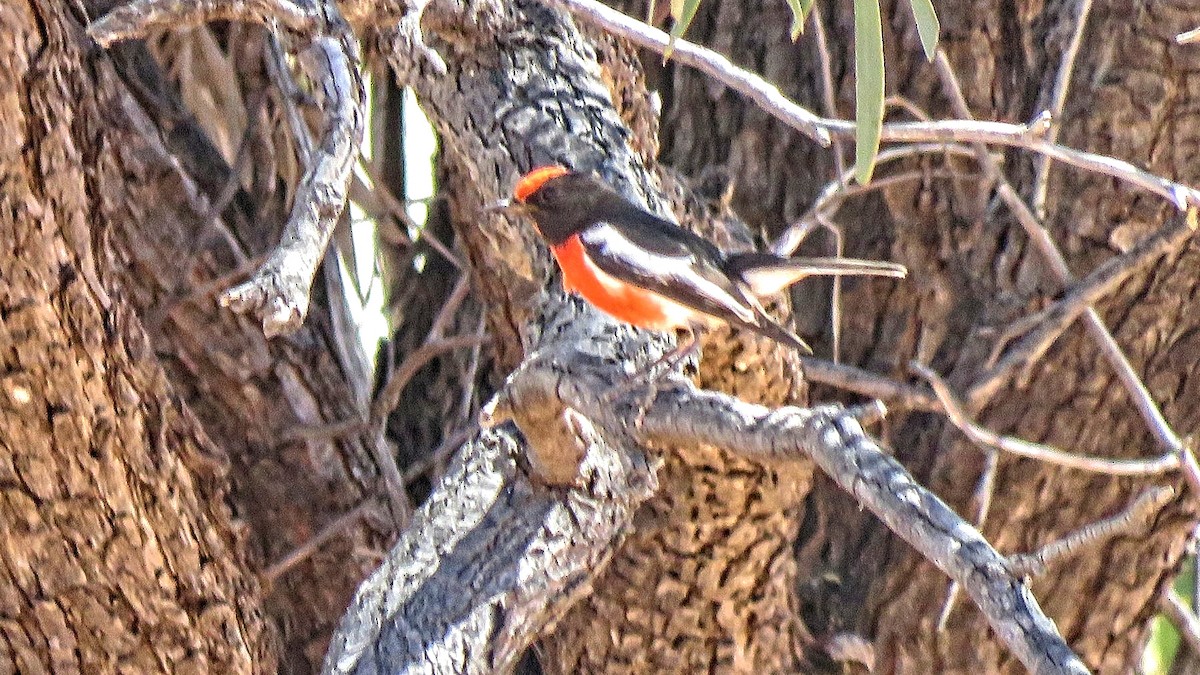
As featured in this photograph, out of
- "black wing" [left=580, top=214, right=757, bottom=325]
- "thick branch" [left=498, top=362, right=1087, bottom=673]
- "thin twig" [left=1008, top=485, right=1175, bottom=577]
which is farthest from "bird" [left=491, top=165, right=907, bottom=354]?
"thin twig" [left=1008, top=485, right=1175, bottom=577]

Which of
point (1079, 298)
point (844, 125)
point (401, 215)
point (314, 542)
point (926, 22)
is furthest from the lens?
point (401, 215)

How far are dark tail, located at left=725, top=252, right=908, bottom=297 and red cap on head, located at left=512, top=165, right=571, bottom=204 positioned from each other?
357 millimetres

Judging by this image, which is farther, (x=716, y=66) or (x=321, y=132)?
(x=716, y=66)

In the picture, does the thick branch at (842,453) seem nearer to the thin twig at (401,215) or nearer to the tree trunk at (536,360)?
the tree trunk at (536,360)

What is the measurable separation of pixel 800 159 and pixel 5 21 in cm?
198

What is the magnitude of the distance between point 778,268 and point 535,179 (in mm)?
487

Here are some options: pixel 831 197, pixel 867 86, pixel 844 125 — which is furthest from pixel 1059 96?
pixel 867 86

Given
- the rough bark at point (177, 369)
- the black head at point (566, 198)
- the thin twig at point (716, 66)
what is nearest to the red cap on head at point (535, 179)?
the black head at point (566, 198)

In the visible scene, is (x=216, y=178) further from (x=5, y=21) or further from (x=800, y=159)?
(x=800, y=159)

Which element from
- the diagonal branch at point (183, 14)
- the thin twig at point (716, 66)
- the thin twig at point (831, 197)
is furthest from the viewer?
the thin twig at point (831, 197)

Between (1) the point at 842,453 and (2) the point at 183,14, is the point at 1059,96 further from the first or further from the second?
(2) the point at 183,14

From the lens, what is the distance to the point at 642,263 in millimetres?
2832

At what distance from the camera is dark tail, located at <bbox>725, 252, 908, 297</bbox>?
2898 millimetres

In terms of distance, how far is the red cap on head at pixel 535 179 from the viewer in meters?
2.93
